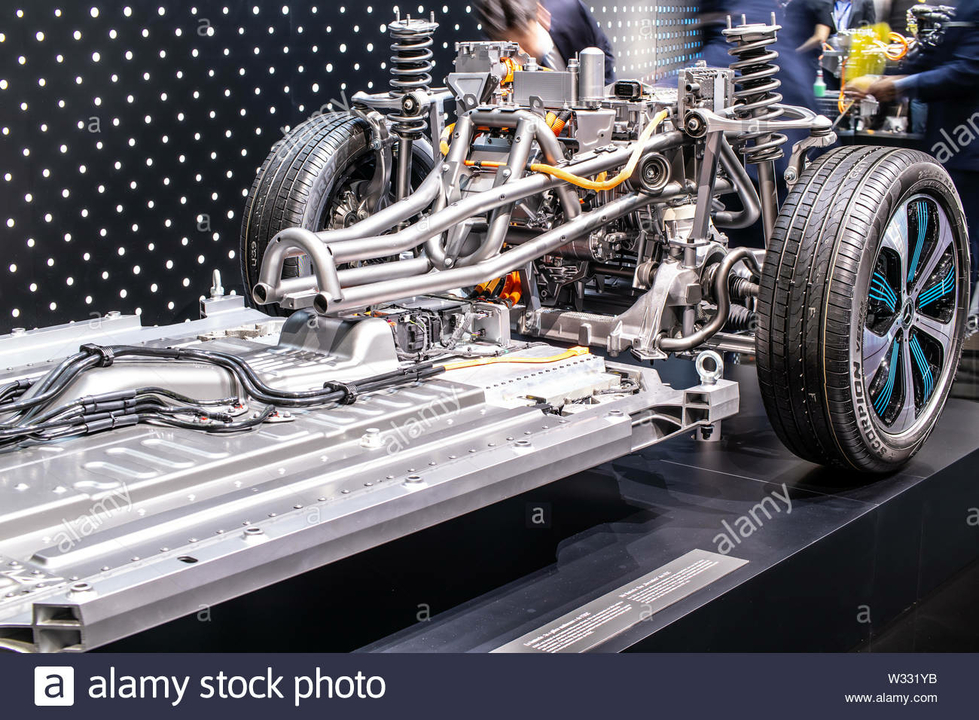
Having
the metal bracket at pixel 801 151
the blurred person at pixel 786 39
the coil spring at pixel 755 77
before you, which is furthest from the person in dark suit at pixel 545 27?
the metal bracket at pixel 801 151

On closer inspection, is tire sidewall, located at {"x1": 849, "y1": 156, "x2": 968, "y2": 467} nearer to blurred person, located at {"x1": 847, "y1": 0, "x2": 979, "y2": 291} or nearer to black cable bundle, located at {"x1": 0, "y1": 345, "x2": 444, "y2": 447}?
blurred person, located at {"x1": 847, "y1": 0, "x2": 979, "y2": 291}

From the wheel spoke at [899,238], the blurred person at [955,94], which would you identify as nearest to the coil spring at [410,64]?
the wheel spoke at [899,238]

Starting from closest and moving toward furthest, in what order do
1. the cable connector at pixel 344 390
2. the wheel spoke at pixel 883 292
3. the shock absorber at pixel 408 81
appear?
the cable connector at pixel 344 390
the wheel spoke at pixel 883 292
the shock absorber at pixel 408 81

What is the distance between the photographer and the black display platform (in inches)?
137

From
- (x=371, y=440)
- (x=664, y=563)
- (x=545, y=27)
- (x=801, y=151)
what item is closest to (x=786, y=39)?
(x=545, y=27)

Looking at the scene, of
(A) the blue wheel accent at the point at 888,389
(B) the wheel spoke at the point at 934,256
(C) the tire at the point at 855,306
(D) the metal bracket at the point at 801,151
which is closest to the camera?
(C) the tire at the point at 855,306

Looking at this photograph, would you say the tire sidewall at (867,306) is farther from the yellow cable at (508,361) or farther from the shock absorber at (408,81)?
the shock absorber at (408,81)

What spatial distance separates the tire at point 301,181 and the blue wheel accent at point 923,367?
8.50 feet

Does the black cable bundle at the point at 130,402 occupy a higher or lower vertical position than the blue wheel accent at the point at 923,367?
higher

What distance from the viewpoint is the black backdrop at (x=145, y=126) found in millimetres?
5863

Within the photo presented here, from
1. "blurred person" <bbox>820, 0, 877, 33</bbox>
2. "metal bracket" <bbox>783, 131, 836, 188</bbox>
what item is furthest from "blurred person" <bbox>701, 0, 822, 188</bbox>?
"metal bracket" <bbox>783, 131, 836, 188</bbox>

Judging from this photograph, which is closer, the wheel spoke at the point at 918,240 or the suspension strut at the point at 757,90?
the wheel spoke at the point at 918,240

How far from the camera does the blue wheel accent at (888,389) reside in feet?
14.4

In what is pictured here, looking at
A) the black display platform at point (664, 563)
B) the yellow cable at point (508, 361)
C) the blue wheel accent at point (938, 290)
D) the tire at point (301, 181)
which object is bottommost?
the black display platform at point (664, 563)
